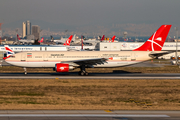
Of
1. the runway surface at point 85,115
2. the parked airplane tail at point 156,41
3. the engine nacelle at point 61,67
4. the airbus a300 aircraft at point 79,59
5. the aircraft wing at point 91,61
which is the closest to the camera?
the runway surface at point 85,115

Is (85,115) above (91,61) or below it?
below

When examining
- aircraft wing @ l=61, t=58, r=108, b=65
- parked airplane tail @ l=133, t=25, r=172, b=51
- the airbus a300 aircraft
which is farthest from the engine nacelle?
parked airplane tail @ l=133, t=25, r=172, b=51

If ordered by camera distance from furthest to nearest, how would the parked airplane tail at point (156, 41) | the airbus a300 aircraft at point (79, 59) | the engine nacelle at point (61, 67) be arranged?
1. the parked airplane tail at point (156, 41)
2. the airbus a300 aircraft at point (79, 59)
3. the engine nacelle at point (61, 67)

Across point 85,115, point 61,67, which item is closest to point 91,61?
point 61,67

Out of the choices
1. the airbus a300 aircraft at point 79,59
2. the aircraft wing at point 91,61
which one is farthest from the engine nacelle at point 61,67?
the aircraft wing at point 91,61

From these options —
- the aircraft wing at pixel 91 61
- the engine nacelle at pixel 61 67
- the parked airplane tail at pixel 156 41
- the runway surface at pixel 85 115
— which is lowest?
the runway surface at pixel 85 115

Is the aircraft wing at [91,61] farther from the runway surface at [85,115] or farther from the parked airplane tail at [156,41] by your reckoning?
the runway surface at [85,115]

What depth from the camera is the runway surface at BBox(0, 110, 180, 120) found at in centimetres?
1661

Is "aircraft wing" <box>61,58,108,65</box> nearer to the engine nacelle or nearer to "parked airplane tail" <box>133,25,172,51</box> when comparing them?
the engine nacelle

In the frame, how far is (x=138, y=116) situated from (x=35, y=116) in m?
6.94

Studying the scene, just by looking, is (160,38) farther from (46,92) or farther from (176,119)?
(176,119)

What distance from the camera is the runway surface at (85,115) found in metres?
16.6

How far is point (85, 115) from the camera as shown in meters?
17.4

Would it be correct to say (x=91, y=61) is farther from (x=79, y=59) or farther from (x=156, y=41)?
(x=156, y=41)
